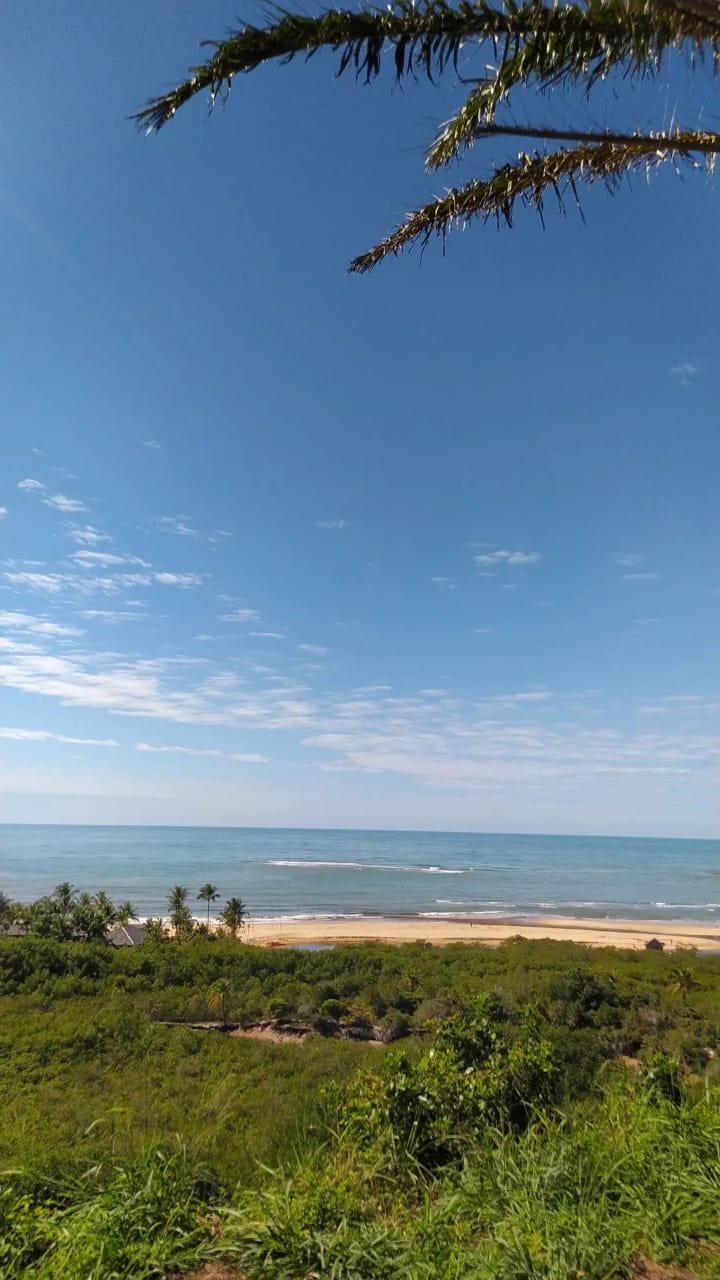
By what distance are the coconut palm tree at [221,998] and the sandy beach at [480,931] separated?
1846 cm

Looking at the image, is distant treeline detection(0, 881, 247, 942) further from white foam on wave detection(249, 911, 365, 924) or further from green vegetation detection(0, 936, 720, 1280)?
green vegetation detection(0, 936, 720, 1280)

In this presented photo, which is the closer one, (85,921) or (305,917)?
(85,921)

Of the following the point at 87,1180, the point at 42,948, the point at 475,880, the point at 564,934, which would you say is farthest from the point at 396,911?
the point at 87,1180

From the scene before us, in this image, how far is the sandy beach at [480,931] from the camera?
42.1 m

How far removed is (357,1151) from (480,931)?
4396 cm

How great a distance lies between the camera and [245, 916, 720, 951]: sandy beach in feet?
138

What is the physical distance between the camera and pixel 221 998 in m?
21.0

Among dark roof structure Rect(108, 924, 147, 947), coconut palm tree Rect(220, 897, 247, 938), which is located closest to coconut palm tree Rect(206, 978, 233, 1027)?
dark roof structure Rect(108, 924, 147, 947)

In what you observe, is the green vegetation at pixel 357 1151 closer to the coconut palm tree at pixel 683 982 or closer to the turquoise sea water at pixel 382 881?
the coconut palm tree at pixel 683 982

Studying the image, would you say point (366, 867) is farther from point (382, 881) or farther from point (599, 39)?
point (599, 39)

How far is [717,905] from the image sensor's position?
63469 mm

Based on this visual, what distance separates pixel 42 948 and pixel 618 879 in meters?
82.7

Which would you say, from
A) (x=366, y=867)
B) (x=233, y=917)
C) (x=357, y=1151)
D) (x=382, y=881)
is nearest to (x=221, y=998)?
(x=357, y=1151)

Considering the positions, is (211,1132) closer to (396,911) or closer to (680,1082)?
(680,1082)
